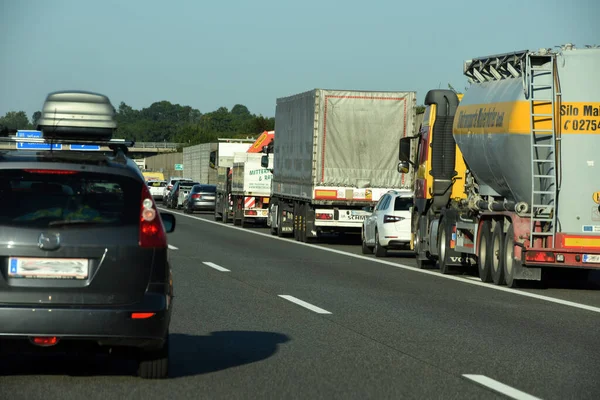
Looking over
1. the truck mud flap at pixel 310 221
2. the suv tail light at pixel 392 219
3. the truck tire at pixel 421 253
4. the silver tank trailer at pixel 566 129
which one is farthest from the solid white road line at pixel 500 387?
the truck mud flap at pixel 310 221

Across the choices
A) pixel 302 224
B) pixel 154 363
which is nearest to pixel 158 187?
pixel 302 224

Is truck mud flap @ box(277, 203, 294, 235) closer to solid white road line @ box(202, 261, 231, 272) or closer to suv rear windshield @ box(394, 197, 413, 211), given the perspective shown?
suv rear windshield @ box(394, 197, 413, 211)

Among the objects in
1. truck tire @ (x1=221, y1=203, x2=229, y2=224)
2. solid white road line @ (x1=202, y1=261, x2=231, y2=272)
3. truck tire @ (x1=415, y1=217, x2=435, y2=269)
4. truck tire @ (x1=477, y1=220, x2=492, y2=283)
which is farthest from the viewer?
truck tire @ (x1=221, y1=203, x2=229, y2=224)

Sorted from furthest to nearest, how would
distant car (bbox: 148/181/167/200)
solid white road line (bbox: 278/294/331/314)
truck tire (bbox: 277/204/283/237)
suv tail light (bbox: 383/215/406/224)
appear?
distant car (bbox: 148/181/167/200), truck tire (bbox: 277/204/283/237), suv tail light (bbox: 383/215/406/224), solid white road line (bbox: 278/294/331/314)

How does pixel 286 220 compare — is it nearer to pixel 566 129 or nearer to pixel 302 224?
pixel 302 224

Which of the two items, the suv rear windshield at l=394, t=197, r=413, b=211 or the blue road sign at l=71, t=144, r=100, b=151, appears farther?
the suv rear windshield at l=394, t=197, r=413, b=211

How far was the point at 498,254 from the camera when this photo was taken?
18.2m

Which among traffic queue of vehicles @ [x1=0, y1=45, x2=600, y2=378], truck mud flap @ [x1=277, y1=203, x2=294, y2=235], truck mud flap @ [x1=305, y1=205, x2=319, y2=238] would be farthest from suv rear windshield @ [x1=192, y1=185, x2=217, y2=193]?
truck mud flap @ [x1=305, y1=205, x2=319, y2=238]

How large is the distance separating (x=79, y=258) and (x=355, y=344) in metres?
3.65

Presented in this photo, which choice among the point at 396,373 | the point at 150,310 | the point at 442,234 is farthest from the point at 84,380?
the point at 442,234

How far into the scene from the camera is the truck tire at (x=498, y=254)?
1800cm

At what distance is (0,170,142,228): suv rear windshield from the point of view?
7.48 meters

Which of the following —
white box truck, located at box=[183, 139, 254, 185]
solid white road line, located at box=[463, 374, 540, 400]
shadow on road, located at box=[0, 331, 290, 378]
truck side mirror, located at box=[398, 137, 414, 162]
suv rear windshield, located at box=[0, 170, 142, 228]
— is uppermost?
white box truck, located at box=[183, 139, 254, 185]

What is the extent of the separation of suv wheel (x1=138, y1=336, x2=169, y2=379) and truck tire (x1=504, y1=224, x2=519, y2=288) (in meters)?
9.99
